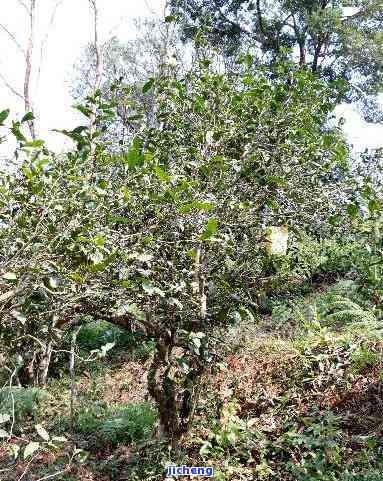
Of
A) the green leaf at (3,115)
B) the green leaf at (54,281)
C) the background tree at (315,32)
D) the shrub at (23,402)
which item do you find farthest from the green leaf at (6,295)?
the background tree at (315,32)

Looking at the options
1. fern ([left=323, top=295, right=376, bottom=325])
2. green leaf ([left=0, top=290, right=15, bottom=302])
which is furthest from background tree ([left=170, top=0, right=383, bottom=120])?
green leaf ([left=0, top=290, right=15, bottom=302])

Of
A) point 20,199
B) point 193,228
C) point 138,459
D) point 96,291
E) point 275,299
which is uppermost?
point 275,299

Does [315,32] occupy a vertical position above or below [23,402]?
above

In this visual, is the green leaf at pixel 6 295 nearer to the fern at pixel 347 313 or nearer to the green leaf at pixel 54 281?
the green leaf at pixel 54 281

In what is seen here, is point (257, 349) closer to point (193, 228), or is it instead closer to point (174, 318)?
point (174, 318)

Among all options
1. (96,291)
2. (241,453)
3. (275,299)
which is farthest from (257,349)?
(96,291)

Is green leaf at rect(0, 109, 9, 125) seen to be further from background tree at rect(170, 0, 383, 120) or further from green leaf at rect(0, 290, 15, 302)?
background tree at rect(170, 0, 383, 120)

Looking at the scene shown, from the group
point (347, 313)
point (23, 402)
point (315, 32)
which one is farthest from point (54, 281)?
point (315, 32)

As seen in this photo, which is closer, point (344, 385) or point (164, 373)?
point (164, 373)

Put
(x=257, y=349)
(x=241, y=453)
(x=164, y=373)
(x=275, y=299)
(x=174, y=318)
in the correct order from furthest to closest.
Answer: (x=275, y=299), (x=257, y=349), (x=241, y=453), (x=164, y=373), (x=174, y=318)

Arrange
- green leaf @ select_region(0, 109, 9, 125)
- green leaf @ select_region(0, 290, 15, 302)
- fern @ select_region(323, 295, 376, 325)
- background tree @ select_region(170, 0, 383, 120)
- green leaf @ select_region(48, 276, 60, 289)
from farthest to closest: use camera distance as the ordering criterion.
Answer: background tree @ select_region(170, 0, 383, 120) < fern @ select_region(323, 295, 376, 325) < green leaf @ select_region(48, 276, 60, 289) < green leaf @ select_region(0, 290, 15, 302) < green leaf @ select_region(0, 109, 9, 125)

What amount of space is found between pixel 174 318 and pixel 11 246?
138 cm

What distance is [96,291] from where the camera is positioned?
83.7 inches

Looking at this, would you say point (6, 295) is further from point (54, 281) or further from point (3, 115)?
point (3, 115)
